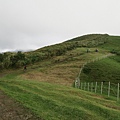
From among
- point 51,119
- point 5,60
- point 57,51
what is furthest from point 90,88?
point 57,51

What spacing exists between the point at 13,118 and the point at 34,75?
36255 mm

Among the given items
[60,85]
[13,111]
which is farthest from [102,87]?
[13,111]

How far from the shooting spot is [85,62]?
59344 mm

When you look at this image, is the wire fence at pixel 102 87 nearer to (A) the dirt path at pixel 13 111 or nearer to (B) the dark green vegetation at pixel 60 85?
(B) the dark green vegetation at pixel 60 85

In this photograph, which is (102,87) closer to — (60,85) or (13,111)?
(60,85)

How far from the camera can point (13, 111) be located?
50.9 feet

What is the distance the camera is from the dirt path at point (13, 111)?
46.2ft

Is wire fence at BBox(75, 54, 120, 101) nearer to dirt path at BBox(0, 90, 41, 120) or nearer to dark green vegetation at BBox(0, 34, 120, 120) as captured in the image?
dark green vegetation at BBox(0, 34, 120, 120)

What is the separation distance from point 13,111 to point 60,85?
20.4 meters

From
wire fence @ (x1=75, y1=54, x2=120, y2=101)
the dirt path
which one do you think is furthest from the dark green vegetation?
wire fence @ (x1=75, y1=54, x2=120, y2=101)

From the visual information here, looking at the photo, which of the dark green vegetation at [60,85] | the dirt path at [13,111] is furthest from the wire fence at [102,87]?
the dirt path at [13,111]

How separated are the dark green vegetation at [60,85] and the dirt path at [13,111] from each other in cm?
49

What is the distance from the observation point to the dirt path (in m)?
14.1

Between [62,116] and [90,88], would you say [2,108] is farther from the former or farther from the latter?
[90,88]
